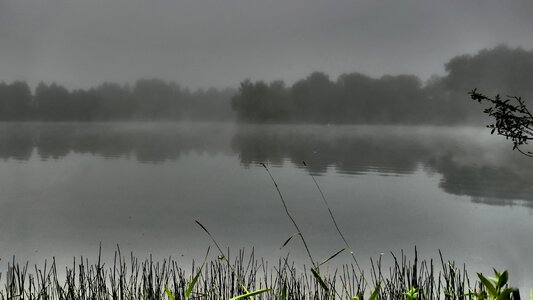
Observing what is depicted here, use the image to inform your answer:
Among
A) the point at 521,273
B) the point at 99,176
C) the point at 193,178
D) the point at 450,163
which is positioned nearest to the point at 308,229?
the point at 521,273

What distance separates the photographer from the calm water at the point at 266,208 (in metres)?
9.32

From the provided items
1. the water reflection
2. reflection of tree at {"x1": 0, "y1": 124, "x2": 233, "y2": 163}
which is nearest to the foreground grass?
the water reflection

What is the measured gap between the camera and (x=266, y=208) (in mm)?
13305

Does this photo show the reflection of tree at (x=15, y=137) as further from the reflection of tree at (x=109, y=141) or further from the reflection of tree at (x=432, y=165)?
the reflection of tree at (x=432, y=165)

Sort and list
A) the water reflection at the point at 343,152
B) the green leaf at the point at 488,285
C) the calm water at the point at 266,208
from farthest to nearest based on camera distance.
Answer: the water reflection at the point at 343,152
the calm water at the point at 266,208
the green leaf at the point at 488,285

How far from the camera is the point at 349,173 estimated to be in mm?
21984

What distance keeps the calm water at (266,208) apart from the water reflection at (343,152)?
0.74 ft

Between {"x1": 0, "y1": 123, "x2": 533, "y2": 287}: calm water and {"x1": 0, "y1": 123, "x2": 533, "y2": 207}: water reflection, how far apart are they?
227 millimetres

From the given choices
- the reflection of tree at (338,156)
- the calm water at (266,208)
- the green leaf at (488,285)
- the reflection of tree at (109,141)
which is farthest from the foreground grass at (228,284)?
the reflection of tree at (109,141)

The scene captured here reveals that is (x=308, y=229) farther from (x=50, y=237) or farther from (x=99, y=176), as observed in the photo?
(x=99, y=176)

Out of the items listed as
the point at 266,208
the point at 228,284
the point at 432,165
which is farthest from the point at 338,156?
the point at 228,284

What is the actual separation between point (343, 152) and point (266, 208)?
21472 mm

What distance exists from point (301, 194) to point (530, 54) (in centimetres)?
2063

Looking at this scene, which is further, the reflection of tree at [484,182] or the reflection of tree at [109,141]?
the reflection of tree at [109,141]
